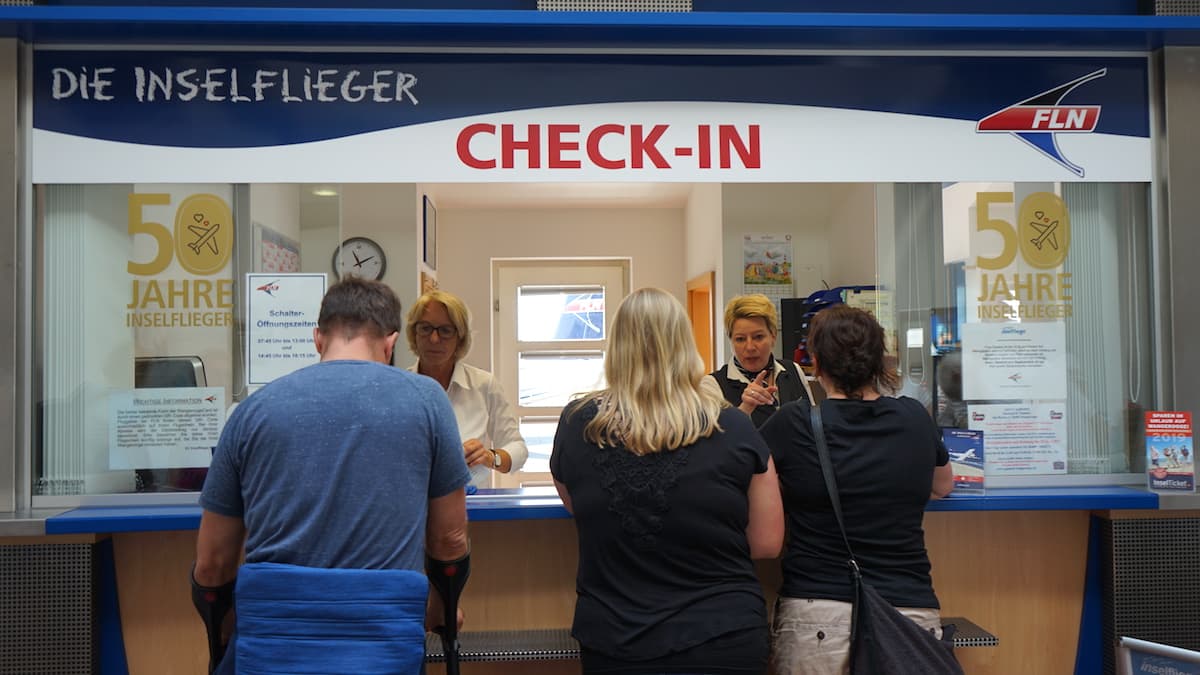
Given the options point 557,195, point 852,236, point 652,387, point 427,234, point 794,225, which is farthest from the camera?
point 557,195

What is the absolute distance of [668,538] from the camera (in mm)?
1766

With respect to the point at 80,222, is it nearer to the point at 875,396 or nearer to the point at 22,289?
the point at 22,289

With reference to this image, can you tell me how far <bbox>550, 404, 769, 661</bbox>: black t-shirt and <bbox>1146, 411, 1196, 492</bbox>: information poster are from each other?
5.32 ft

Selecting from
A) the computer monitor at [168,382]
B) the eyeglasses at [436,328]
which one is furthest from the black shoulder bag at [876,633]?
the computer monitor at [168,382]

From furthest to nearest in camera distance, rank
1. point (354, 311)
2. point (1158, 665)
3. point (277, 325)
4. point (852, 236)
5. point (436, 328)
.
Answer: point (852, 236) < point (436, 328) < point (277, 325) < point (1158, 665) < point (354, 311)

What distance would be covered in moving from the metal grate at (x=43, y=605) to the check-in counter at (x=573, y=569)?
0.06 metres

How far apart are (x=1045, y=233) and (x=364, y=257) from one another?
11.5ft

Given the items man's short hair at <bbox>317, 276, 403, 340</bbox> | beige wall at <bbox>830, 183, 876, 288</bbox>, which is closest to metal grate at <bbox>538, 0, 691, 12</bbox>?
man's short hair at <bbox>317, 276, 403, 340</bbox>

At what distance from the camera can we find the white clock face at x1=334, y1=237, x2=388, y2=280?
490cm

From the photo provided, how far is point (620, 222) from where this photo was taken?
7.35 metres

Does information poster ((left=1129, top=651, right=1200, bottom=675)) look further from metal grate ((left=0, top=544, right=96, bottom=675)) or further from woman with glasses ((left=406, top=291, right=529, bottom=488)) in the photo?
metal grate ((left=0, top=544, right=96, bottom=675))

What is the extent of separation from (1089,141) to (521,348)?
5034mm

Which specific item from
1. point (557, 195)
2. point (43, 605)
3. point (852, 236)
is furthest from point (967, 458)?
point (557, 195)

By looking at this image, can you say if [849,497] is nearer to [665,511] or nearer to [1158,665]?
[665,511]
